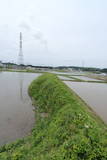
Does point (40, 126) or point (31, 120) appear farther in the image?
point (31, 120)

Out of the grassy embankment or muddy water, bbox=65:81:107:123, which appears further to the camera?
muddy water, bbox=65:81:107:123

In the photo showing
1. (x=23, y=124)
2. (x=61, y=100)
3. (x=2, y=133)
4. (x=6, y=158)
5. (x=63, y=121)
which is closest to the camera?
(x=6, y=158)

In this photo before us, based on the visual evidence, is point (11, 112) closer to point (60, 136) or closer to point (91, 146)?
point (60, 136)

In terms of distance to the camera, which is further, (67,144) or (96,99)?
(96,99)

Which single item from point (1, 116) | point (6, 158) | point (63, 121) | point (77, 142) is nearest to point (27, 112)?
point (1, 116)

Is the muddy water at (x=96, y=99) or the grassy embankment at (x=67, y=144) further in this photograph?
the muddy water at (x=96, y=99)

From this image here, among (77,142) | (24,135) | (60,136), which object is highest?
(77,142)

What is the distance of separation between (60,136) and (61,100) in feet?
8.85

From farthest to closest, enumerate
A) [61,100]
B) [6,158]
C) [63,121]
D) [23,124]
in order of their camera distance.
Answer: [61,100], [23,124], [63,121], [6,158]

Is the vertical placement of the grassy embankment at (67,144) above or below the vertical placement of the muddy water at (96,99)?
above

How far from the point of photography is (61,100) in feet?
20.9

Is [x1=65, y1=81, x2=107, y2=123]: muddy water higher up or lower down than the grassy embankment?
lower down

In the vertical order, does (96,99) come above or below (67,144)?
below

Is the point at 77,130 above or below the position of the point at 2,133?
above
